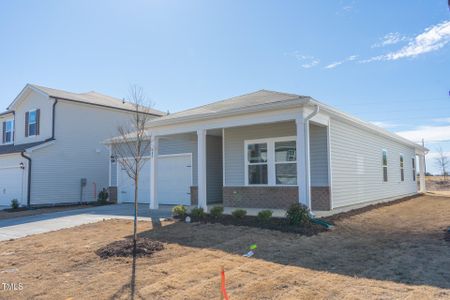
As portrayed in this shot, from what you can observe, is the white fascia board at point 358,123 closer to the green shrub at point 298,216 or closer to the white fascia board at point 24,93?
the green shrub at point 298,216

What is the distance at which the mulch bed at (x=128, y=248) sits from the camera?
6758 millimetres

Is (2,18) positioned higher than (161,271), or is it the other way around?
(2,18)

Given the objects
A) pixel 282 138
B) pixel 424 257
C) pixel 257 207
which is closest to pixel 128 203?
pixel 257 207

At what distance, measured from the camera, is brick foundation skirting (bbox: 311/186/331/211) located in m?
11.7

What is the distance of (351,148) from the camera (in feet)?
45.5

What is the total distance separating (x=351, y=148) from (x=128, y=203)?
11055 millimetres

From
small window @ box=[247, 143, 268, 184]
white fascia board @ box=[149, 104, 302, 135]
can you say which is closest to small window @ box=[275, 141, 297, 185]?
small window @ box=[247, 143, 268, 184]

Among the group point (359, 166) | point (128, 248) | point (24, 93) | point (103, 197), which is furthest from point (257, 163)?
point (24, 93)

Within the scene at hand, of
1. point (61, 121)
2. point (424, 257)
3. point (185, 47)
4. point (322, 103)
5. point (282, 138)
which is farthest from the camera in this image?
point (61, 121)

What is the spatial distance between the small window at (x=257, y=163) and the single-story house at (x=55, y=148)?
11236 millimetres

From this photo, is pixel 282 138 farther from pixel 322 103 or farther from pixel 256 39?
pixel 256 39

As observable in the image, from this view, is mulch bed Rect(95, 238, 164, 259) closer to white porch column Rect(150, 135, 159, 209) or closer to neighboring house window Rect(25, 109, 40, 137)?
white porch column Rect(150, 135, 159, 209)

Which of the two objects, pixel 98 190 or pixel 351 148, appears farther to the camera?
pixel 98 190

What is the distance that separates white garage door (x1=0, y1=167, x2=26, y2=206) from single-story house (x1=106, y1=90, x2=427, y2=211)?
→ 21.5 ft
